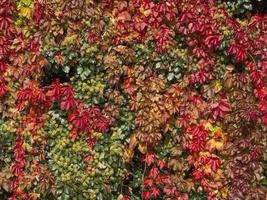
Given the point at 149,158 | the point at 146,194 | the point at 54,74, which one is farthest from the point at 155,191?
the point at 54,74

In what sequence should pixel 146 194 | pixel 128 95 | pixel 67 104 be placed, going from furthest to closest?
pixel 146 194 → pixel 128 95 → pixel 67 104

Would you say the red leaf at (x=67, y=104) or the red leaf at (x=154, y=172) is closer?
the red leaf at (x=67, y=104)

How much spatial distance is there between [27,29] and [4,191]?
1235 mm

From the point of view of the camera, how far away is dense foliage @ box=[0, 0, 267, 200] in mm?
3326

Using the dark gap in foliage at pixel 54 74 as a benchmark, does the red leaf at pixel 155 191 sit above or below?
below

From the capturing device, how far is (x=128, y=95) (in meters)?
3.41

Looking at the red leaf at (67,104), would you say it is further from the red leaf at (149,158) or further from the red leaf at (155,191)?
the red leaf at (155,191)

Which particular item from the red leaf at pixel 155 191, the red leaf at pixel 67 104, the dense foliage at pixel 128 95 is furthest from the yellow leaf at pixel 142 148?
the red leaf at pixel 67 104

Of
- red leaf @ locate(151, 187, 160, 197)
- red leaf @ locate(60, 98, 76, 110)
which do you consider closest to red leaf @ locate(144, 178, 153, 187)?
red leaf @ locate(151, 187, 160, 197)

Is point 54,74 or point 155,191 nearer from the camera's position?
point 155,191

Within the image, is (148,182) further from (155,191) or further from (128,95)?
(128,95)

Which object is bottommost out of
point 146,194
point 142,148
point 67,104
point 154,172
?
point 146,194

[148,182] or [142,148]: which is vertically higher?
[142,148]

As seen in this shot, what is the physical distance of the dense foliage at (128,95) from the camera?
333 cm
